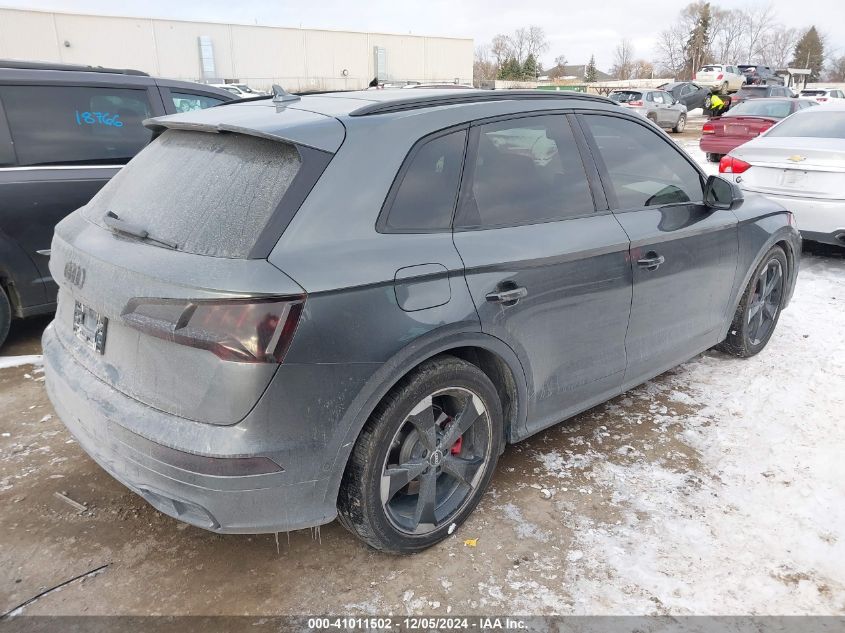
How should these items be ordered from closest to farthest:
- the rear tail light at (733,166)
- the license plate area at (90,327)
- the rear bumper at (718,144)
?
the license plate area at (90,327), the rear tail light at (733,166), the rear bumper at (718,144)

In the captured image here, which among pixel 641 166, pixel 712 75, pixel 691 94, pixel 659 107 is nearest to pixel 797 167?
pixel 641 166

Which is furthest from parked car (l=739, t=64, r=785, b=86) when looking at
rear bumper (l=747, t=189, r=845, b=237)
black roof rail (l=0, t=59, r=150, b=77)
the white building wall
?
black roof rail (l=0, t=59, r=150, b=77)

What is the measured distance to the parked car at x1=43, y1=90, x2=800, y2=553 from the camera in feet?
6.79

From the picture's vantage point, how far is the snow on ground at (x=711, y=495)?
248 centimetres

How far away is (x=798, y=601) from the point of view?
244cm

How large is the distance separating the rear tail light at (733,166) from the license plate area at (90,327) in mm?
6746

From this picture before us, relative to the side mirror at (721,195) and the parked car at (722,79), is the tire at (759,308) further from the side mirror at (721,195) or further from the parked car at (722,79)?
the parked car at (722,79)

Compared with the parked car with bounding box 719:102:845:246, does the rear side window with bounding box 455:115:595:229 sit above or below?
above

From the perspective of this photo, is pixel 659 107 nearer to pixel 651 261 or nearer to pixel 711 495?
pixel 651 261

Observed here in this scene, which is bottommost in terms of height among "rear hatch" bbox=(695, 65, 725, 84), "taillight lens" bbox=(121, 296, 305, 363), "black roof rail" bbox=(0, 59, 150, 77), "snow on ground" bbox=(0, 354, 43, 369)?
"snow on ground" bbox=(0, 354, 43, 369)

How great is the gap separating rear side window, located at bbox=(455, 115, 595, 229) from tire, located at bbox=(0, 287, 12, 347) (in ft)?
11.6

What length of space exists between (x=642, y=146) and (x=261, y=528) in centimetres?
277

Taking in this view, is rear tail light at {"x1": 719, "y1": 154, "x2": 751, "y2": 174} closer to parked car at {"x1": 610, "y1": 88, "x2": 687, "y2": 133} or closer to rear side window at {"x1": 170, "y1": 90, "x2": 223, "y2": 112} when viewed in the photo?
rear side window at {"x1": 170, "y1": 90, "x2": 223, "y2": 112}

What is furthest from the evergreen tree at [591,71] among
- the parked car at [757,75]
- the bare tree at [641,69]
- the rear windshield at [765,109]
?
the rear windshield at [765,109]
